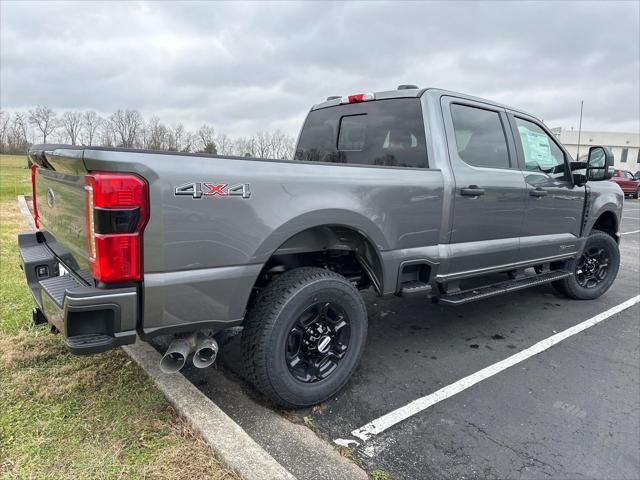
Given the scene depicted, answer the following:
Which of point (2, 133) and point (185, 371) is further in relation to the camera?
point (2, 133)

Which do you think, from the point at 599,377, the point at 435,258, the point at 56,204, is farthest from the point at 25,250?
the point at 599,377

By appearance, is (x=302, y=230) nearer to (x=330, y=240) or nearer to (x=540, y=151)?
(x=330, y=240)

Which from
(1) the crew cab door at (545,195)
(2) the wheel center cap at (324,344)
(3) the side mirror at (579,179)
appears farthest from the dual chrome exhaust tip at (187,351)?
(3) the side mirror at (579,179)

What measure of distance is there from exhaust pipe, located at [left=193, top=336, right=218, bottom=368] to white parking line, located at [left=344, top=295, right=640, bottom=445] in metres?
0.84

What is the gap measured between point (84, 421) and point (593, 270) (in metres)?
5.52

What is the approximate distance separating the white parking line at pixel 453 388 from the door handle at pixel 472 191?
1337mm

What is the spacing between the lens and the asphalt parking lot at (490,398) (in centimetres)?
247

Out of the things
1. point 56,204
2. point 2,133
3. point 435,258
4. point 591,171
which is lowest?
point 435,258

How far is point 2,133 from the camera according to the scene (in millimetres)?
47062

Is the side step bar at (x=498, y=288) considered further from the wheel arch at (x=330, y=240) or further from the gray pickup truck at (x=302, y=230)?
the wheel arch at (x=330, y=240)

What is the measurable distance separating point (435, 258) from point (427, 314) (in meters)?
1.48

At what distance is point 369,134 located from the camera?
12.6 ft

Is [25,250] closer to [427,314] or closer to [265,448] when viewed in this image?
[265,448]

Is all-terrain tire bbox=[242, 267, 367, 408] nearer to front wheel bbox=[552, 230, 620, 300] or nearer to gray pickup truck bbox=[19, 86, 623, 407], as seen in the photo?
gray pickup truck bbox=[19, 86, 623, 407]
